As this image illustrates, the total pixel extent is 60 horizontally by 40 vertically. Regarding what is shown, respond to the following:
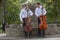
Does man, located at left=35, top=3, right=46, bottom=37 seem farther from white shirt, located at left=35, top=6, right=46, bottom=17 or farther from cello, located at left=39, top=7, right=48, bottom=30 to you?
cello, located at left=39, top=7, right=48, bottom=30

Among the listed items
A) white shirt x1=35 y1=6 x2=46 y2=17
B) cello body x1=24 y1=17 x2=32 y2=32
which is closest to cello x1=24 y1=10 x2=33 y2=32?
cello body x1=24 y1=17 x2=32 y2=32

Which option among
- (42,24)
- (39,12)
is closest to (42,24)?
(42,24)

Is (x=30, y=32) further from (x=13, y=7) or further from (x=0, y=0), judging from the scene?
(x=13, y=7)

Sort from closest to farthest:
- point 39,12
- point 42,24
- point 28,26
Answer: point 28,26, point 42,24, point 39,12

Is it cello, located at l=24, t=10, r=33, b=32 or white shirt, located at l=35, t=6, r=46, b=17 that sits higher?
white shirt, located at l=35, t=6, r=46, b=17

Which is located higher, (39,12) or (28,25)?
(39,12)

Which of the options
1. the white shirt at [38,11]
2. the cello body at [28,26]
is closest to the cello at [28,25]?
the cello body at [28,26]

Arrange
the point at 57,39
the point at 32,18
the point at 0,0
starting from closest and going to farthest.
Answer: the point at 57,39 → the point at 32,18 → the point at 0,0

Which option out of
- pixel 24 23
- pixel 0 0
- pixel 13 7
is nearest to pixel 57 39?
pixel 24 23

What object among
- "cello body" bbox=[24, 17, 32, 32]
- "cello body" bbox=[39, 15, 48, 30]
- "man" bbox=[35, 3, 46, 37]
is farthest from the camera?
"man" bbox=[35, 3, 46, 37]

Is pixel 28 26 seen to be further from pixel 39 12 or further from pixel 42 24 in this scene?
pixel 39 12

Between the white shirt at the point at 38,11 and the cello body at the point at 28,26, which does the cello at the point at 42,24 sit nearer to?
the white shirt at the point at 38,11

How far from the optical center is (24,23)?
1307cm

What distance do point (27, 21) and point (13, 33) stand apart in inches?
48.9
